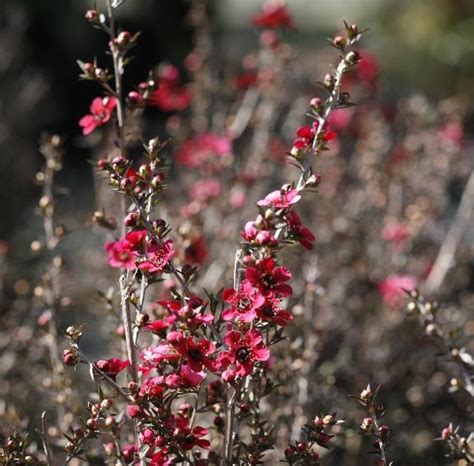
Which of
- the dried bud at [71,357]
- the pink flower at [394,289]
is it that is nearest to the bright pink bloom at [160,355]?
the dried bud at [71,357]

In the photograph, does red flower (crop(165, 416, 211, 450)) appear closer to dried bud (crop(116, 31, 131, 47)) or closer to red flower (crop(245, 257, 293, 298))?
red flower (crop(245, 257, 293, 298))

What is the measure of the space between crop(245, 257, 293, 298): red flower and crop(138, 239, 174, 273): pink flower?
18 cm

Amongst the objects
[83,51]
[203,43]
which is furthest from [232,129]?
[83,51]

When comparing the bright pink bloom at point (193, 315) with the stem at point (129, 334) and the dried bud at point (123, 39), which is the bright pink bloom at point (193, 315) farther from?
the dried bud at point (123, 39)

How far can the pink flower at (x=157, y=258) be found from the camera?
1.56 metres

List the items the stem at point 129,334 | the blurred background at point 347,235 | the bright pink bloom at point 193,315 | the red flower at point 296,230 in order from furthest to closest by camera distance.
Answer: the blurred background at point 347,235, the stem at point 129,334, the red flower at point 296,230, the bright pink bloom at point 193,315

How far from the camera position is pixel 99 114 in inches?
75.2

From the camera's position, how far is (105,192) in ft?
12.6

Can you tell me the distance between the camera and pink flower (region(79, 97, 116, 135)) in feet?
6.15

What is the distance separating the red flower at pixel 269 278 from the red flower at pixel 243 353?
0.10 metres

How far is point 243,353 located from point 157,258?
0.91 ft

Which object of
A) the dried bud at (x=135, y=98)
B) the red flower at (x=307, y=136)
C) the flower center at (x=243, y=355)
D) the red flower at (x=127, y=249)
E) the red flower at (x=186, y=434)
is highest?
the dried bud at (x=135, y=98)

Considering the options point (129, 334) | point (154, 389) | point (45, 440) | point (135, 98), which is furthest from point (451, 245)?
point (45, 440)

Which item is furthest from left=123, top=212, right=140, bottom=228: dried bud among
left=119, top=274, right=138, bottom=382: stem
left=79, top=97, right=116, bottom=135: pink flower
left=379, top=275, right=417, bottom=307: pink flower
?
left=379, top=275, right=417, bottom=307: pink flower
